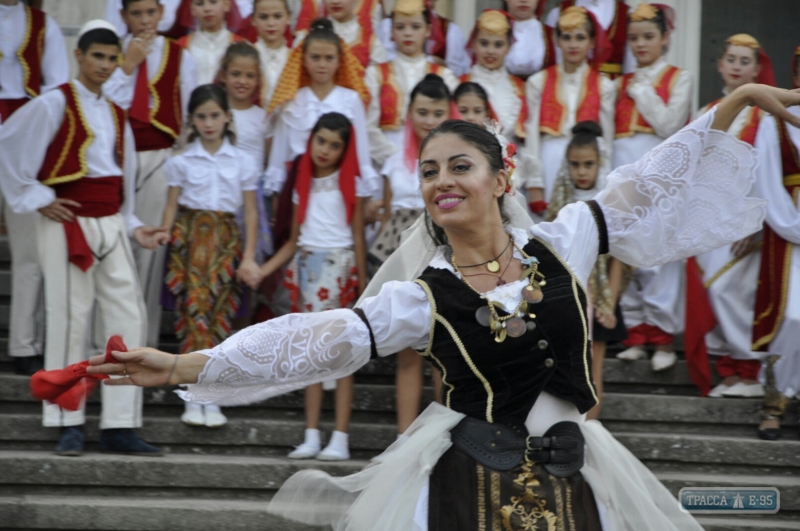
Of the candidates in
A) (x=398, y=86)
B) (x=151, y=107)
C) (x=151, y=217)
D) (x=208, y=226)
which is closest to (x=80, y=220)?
(x=208, y=226)

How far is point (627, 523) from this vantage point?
3.05 metres

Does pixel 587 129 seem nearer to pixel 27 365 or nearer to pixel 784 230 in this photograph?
pixel 784 230

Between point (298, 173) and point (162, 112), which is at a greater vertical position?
point (162, 112)

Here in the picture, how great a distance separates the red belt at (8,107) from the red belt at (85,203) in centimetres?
108

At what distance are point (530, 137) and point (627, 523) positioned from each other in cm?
381

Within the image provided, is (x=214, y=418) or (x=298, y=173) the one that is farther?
(x=298, y=173)

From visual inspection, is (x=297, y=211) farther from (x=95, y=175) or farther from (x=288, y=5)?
(x=288, y=5)

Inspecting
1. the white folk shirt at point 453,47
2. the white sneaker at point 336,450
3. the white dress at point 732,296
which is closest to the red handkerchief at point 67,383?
the white sneaker at point 336,450

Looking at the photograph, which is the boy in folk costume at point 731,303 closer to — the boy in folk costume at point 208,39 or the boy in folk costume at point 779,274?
the boy in folk costume at point 779,274

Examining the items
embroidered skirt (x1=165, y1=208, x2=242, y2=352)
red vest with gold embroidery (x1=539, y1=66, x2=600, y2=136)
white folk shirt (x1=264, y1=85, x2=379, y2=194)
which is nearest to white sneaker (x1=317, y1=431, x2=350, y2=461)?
embroidered skirt (x1=165, y1=208, x2=242, y2=352)

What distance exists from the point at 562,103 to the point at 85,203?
289 cm

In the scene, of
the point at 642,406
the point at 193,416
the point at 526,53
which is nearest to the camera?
the point at 193,416

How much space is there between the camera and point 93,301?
5602 millimetres

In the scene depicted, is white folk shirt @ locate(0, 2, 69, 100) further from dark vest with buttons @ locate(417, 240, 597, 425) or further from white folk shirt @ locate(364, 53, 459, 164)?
dark vest with buttons @ locate(417, 240, 597, 425)
